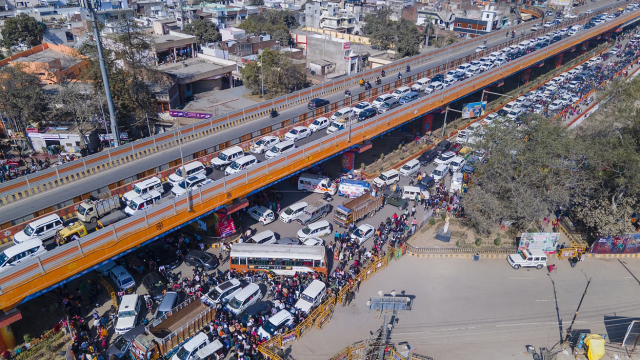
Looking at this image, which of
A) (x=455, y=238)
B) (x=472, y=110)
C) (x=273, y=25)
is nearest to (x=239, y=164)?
(x=455, y=238)

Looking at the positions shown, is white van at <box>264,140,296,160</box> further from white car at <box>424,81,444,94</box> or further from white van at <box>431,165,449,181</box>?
white car at <box>424,81,444,94</box>

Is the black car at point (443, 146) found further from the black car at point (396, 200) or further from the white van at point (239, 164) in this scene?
the white van at point (239, 164)

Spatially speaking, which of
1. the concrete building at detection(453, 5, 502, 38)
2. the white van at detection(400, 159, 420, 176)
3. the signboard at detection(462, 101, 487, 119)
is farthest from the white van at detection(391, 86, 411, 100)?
the concrete building at detection(453, 5, 502, 38)

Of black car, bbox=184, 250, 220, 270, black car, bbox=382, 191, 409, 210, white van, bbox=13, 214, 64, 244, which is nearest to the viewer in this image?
white van, bbox=13, 214, 64, 244

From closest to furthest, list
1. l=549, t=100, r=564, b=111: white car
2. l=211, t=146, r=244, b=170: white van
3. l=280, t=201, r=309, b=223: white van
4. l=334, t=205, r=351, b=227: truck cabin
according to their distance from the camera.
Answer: l=334, t=205, r=351, b=227: truck cabin
l=280, t=201, r=309, b=223: white van
l=211, t=146, r=244, b=170: white van
l=549, t=100, r=564, b=111: white car

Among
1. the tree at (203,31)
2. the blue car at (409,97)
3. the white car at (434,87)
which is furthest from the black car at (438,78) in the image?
the tree at (203,31)

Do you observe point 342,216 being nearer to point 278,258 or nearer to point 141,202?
point 278,258

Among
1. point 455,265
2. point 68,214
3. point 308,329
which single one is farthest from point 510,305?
point 68,214
